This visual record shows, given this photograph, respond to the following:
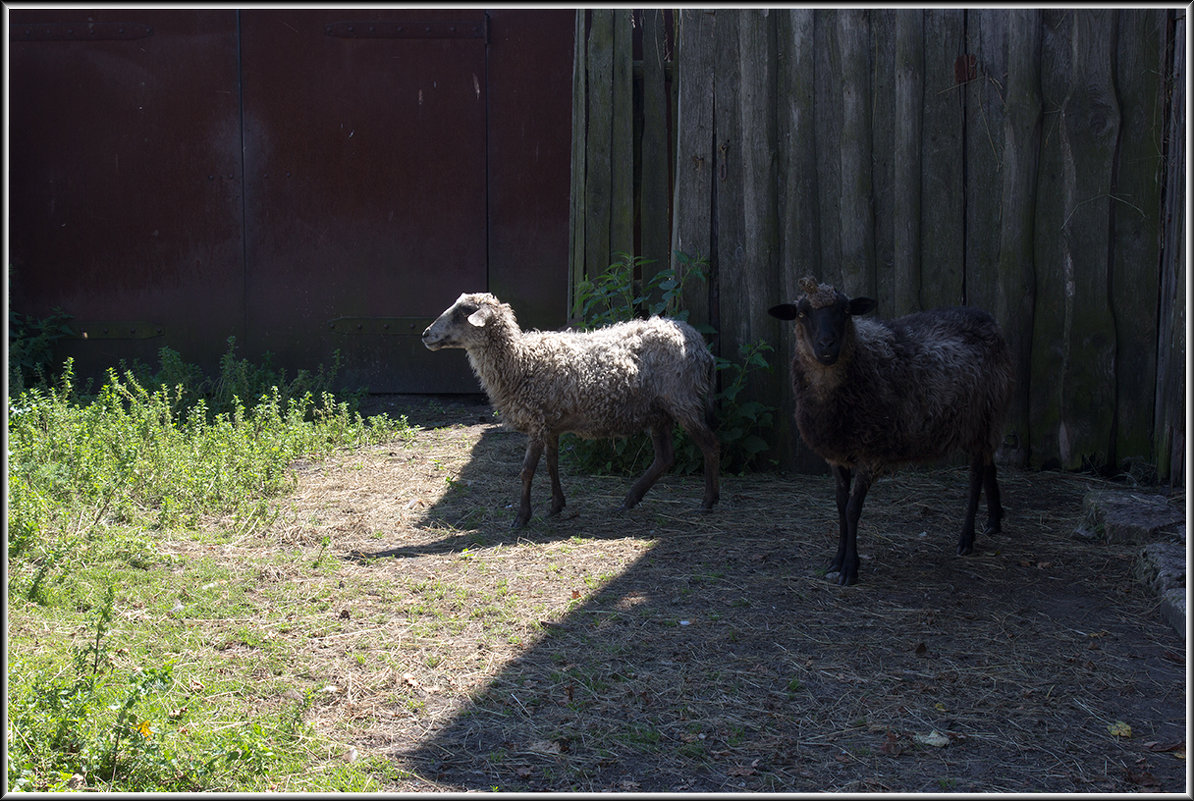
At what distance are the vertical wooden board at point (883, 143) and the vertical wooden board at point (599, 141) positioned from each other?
2039mm

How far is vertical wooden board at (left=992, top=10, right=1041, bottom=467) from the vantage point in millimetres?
6695

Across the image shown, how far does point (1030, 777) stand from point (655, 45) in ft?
20.5

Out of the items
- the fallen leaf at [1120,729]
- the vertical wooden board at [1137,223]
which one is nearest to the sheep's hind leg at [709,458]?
the vertical wooden board at [1137,223]

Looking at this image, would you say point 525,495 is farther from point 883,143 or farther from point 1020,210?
point 1020,210

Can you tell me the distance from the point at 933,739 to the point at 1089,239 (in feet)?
14.9

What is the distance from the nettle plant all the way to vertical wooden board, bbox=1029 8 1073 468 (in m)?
1.84

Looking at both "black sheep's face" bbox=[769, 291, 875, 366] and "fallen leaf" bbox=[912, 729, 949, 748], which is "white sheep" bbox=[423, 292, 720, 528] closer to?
"black sheep's face" bbox=[769, 291, 875, 366]

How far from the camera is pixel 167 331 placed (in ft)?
32.8

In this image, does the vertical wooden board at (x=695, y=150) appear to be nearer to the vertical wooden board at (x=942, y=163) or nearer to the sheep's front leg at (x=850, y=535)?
the vertical wooden board at (x=942, y=163)

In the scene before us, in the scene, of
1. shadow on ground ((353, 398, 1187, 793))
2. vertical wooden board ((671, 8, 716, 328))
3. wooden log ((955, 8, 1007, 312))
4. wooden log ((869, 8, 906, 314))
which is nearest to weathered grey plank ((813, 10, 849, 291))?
wooden log ((869, 8, 906, 314))

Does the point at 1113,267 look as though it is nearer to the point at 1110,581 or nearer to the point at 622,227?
the point at 1110,581

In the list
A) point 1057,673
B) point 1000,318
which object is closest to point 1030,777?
point 1057,673

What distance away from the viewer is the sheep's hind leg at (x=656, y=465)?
255 inches

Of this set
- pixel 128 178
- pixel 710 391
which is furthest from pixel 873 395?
pixel 128 178
